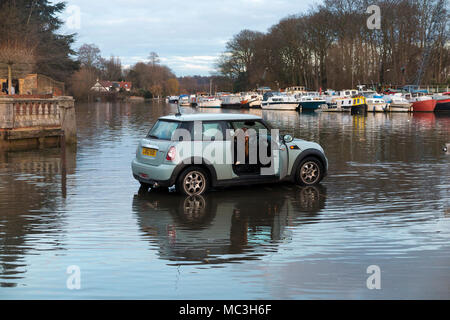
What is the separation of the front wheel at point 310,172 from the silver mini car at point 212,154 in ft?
0.82

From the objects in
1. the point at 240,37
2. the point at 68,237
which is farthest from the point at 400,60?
the point at 68,237

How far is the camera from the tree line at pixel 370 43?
84.1 meters

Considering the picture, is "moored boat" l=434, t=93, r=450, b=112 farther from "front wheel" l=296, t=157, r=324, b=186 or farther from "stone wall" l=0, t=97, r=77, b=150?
"front wheel" l=296, t=157, r=324, b=186

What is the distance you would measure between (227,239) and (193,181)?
3560mm

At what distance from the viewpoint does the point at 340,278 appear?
6422mm

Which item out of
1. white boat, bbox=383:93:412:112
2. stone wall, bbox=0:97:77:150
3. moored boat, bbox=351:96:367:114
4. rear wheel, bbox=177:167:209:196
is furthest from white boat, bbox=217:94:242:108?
rear wheel, bbox=177:167:209:196

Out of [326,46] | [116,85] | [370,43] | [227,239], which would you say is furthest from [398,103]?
[116,85]

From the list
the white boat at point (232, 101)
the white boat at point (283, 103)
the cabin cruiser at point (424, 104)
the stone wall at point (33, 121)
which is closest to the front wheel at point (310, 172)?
the stone wall at point (33, 121)

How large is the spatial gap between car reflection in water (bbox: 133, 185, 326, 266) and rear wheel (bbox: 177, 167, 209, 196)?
18 cm

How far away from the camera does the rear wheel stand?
1163cm

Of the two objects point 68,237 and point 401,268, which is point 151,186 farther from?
point 401,268

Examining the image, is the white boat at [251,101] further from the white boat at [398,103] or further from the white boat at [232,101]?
the white boat at [398,103]

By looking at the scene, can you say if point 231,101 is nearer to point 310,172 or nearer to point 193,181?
point 310,172

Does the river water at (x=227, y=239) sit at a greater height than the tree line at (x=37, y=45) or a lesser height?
lesser
